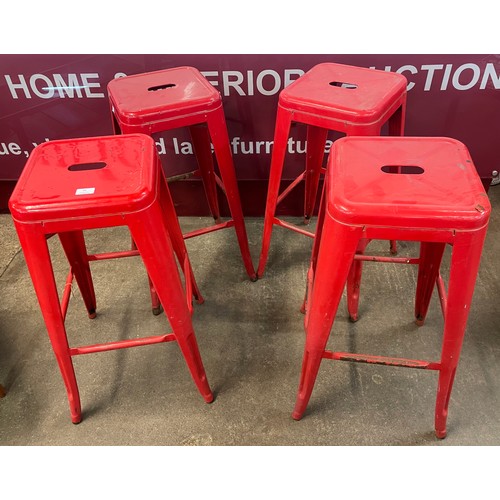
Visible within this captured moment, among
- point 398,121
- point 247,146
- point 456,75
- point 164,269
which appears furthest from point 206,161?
point 456,75

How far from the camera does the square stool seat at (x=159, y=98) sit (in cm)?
181

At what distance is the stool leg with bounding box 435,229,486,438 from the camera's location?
1234 mm

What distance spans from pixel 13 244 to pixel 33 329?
785mm

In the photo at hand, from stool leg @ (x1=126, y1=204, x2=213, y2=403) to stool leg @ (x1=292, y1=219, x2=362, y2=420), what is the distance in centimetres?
45

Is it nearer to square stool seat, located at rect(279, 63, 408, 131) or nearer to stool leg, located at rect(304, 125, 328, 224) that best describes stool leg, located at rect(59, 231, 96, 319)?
square stool seat, located at rect(279, 63, 408, 131)

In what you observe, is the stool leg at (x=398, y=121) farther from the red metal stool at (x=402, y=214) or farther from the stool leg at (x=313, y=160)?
the red metal stool at (x=402, y=214)

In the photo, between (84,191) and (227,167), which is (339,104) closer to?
(227,167)

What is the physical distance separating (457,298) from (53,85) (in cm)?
224

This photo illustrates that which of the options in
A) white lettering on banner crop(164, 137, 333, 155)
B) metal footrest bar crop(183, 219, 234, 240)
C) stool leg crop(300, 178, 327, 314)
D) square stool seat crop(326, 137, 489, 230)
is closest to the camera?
square stool seat crop(326, 137, 489, 230)

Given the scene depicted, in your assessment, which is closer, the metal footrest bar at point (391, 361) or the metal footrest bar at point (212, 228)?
the metal footrest bar at point (391, 361)

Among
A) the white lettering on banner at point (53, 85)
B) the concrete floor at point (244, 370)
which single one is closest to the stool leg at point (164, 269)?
the concrete floor at point (244, 370)

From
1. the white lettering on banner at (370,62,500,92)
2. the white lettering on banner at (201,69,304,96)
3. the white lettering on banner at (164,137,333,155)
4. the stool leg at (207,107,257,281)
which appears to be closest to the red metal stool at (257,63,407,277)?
the stool leg at (207,107,257,281)

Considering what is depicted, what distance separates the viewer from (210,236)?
2795mm

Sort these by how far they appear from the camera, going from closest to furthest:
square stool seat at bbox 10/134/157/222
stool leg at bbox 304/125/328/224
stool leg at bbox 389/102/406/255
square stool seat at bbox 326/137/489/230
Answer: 1. square stool seat at bbox 326/137/489/230
2. square stool seat at bbox 10/134/157/222
3. stool leg at bbox 389/102/406/255
4. stool leg at bbox 304/125/328/224
